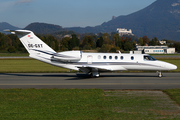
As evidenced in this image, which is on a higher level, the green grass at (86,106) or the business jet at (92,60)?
the business jet at (92,60)

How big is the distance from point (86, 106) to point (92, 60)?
38.4 ft

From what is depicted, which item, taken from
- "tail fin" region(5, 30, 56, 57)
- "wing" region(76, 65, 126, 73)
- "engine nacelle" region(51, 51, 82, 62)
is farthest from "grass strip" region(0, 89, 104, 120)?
"tail fin" region(5, 30, 56, 57)

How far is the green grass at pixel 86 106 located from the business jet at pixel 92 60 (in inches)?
319

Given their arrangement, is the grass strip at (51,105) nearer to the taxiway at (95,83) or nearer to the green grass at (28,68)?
the taxiway at (95,83)

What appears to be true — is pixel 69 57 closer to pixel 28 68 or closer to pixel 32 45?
pixel 32 45

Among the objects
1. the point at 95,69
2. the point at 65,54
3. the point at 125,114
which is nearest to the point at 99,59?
the point at 95,69

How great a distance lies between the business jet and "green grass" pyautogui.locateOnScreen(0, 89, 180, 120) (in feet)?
26.6

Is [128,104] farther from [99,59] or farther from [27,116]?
[99,59]

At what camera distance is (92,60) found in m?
21.9

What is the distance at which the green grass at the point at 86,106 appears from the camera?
351 inches

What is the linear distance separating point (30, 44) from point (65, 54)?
3.63 m

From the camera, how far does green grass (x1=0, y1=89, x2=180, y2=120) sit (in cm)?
892

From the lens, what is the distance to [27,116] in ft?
29.2

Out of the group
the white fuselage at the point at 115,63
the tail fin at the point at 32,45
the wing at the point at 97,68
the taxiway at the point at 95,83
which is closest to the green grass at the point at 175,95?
the taxiway at the point at 95,83
